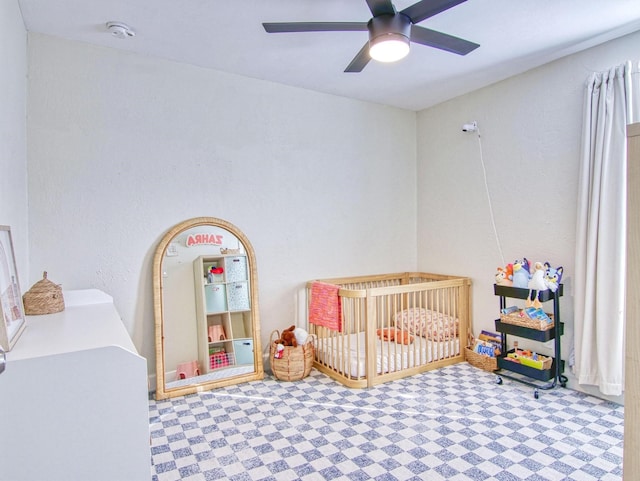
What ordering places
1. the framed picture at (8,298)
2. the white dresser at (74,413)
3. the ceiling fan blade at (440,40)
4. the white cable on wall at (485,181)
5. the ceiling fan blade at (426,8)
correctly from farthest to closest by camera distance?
the white cable on wall at (485,181), the ceiling fan blade at (440,40), the ceiling fan blade at (426,8), the framed picture at (8,298), the white dresser at (74,413)

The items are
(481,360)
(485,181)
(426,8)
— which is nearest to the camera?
(426,8)

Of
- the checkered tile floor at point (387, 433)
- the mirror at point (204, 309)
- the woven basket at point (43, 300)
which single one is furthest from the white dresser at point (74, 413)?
the mirror at point (204, 309)

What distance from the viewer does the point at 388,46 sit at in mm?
1925

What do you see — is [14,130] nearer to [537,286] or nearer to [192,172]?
[192,172]

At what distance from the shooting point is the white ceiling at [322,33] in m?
2.19

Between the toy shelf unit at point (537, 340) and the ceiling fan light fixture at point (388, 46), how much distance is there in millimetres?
1917

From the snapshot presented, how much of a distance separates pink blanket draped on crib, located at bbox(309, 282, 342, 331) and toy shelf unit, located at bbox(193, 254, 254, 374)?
529 mm

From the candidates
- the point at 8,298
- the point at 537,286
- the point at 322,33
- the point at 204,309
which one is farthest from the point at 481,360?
the point at 8,298

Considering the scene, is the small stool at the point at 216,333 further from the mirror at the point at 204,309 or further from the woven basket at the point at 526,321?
the woven basket at the point at 526,321

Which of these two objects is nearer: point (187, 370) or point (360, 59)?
point (360, 59)

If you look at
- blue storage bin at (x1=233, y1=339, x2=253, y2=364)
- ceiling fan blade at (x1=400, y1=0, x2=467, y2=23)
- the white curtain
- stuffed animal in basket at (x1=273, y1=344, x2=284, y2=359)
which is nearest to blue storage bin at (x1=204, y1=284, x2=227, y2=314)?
blue storage bin at (x1=233, y1=339, x2=253, y2=364)

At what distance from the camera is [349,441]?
2.16 metres

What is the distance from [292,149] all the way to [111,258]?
1.67 meters

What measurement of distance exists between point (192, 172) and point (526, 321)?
8.88 ft
